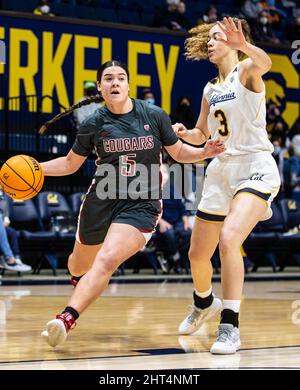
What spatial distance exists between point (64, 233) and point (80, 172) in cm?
281

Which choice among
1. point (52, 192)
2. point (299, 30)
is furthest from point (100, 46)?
point (299, 30)

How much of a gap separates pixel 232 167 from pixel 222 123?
0.33 m

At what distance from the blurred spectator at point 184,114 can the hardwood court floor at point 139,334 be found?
22.6 ft

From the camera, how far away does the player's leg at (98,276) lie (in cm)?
580

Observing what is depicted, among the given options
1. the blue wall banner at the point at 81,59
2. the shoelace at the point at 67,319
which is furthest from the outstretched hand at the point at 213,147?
the blue wall banner at the point at 81,59

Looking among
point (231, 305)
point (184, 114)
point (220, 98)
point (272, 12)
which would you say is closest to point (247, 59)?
point (220, 98)

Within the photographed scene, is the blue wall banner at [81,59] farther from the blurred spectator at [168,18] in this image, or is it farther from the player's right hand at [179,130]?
the player's right hand at [179,130]

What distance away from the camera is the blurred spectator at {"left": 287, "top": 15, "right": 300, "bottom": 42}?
21750 mm

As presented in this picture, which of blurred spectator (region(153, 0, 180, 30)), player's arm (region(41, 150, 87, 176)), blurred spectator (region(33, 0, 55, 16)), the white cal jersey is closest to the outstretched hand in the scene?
the white cal jersey

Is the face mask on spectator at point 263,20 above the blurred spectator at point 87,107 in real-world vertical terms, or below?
above

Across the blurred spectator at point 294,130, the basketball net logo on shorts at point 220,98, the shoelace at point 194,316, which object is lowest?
the shoelace at point 194,316

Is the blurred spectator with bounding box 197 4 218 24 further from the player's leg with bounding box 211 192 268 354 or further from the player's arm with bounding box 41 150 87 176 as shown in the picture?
the player's leg with bounding box 211 192 268 354

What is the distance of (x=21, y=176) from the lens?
6418 millimetres
